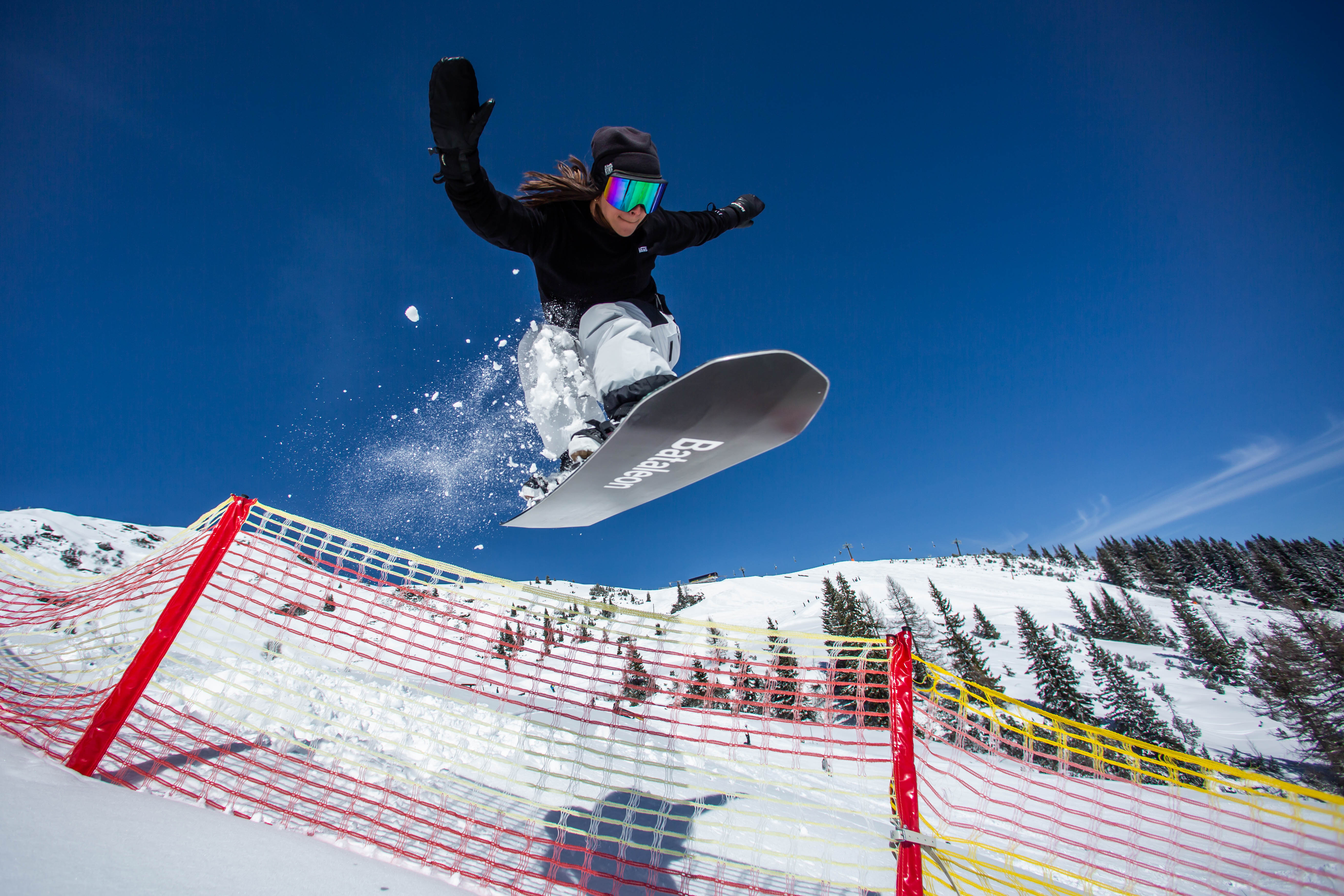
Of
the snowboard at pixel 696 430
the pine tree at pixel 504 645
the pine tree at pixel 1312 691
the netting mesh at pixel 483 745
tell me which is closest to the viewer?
the netting mesh at pixel 483 745

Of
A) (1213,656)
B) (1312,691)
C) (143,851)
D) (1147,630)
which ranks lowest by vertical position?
(143,851)

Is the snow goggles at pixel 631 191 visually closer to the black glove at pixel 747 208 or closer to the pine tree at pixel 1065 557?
the black glove at pixel 747 208

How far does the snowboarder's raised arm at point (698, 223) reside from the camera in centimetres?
490

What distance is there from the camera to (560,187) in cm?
423

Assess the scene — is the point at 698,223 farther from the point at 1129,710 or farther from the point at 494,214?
the point at 1129,710

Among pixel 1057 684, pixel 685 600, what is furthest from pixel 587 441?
pixel 685 600

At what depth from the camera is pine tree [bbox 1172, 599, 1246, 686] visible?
2482 inches

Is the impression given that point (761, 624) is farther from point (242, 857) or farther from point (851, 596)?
point (242, 857)

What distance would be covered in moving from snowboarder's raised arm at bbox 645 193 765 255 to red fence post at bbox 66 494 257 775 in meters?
4.01

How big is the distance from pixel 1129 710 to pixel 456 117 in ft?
223

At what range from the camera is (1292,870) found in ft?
29.9

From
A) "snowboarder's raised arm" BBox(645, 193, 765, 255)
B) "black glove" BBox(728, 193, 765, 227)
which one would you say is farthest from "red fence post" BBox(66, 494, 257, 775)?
"black glove" BBox(728, 193, 765, 227)

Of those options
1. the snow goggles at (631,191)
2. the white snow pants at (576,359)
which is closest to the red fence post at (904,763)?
the white snow pants at (576,359)

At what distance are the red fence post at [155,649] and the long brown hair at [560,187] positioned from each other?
10.3 feet
